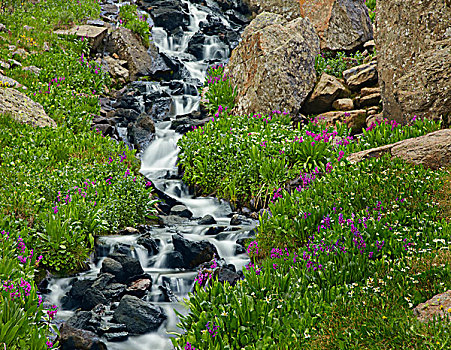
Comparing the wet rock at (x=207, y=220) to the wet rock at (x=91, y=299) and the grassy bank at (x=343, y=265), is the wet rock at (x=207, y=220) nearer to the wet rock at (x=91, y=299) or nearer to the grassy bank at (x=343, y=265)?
the grassy bank at (x=343, y=265)

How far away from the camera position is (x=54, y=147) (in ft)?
32.3

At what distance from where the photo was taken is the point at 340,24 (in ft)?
51.0

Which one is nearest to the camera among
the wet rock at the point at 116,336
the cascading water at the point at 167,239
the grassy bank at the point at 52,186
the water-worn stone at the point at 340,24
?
the grassy bank at the point at 52,186

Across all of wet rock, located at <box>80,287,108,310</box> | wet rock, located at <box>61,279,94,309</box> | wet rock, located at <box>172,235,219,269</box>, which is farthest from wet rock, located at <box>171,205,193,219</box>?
wet rock, located at <box>80,287,108,310</box>

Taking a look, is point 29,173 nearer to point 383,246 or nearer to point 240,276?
point 240,276

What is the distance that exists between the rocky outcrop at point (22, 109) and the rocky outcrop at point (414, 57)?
890cm

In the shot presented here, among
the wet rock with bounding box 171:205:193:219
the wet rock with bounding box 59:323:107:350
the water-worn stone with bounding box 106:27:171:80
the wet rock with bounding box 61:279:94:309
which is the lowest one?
the wet rock with bounding box 171:205:193:219

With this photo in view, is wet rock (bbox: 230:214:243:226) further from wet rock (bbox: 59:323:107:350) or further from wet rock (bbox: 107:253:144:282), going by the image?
wet rock (bbox: 59:323:107:350)

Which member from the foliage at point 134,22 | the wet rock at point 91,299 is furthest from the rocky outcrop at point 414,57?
the foliage at point 134,22

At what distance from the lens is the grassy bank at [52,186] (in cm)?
505

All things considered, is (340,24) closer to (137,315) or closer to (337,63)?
(337,63)

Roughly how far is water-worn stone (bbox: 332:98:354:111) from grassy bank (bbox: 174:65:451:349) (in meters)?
3.17

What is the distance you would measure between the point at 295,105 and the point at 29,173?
7822 mm

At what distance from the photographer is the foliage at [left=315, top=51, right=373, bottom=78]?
1391 cm
